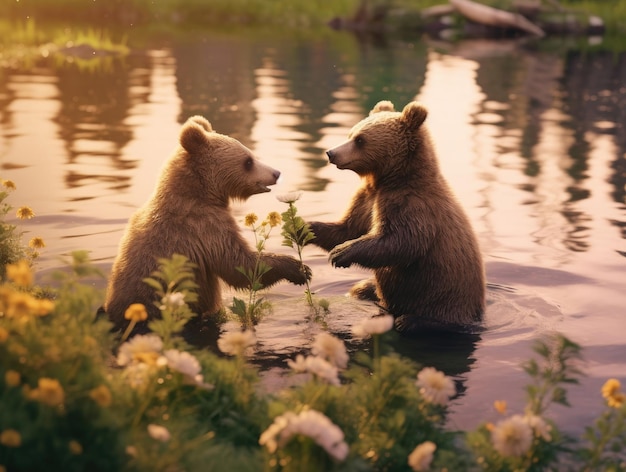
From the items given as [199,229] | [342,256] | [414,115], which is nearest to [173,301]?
[199,229]

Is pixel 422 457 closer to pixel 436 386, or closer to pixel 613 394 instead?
pixel 436 386

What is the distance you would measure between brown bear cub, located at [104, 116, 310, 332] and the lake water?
0.40m

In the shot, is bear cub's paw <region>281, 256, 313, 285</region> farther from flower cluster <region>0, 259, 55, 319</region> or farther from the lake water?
flower cluster <region>0, 259, 55, 319</region>

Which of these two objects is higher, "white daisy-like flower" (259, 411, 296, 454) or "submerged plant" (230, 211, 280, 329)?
"white daisy-like flower" (259, 411, 296, 454)

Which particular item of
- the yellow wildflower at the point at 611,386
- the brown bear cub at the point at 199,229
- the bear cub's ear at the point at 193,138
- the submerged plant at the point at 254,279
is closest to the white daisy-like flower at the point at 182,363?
the yellow wildflower at the point at 611,386

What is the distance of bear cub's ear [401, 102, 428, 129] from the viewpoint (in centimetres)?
556

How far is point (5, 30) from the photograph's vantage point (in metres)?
26.2

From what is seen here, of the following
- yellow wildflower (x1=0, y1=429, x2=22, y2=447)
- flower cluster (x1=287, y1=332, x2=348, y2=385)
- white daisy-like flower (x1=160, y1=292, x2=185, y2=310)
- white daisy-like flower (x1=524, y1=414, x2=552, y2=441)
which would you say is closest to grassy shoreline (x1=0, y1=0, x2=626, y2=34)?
white daisy-like flower (x1=160, y1=292, x2=185, y2=310)

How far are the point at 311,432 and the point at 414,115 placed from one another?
3.10m

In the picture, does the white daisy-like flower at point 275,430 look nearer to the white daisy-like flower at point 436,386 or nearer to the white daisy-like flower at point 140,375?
the white daisy-like flower at point 140,375

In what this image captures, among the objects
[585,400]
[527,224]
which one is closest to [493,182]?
[527,224]

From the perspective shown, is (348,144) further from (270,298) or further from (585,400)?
(585,400)

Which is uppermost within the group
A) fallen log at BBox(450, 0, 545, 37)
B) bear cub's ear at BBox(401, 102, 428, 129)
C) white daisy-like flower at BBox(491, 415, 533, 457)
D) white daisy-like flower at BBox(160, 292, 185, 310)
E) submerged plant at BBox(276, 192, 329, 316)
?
bear cub's ear at BBox(401, 102, 428, 129)

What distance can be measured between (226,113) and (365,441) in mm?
11550
